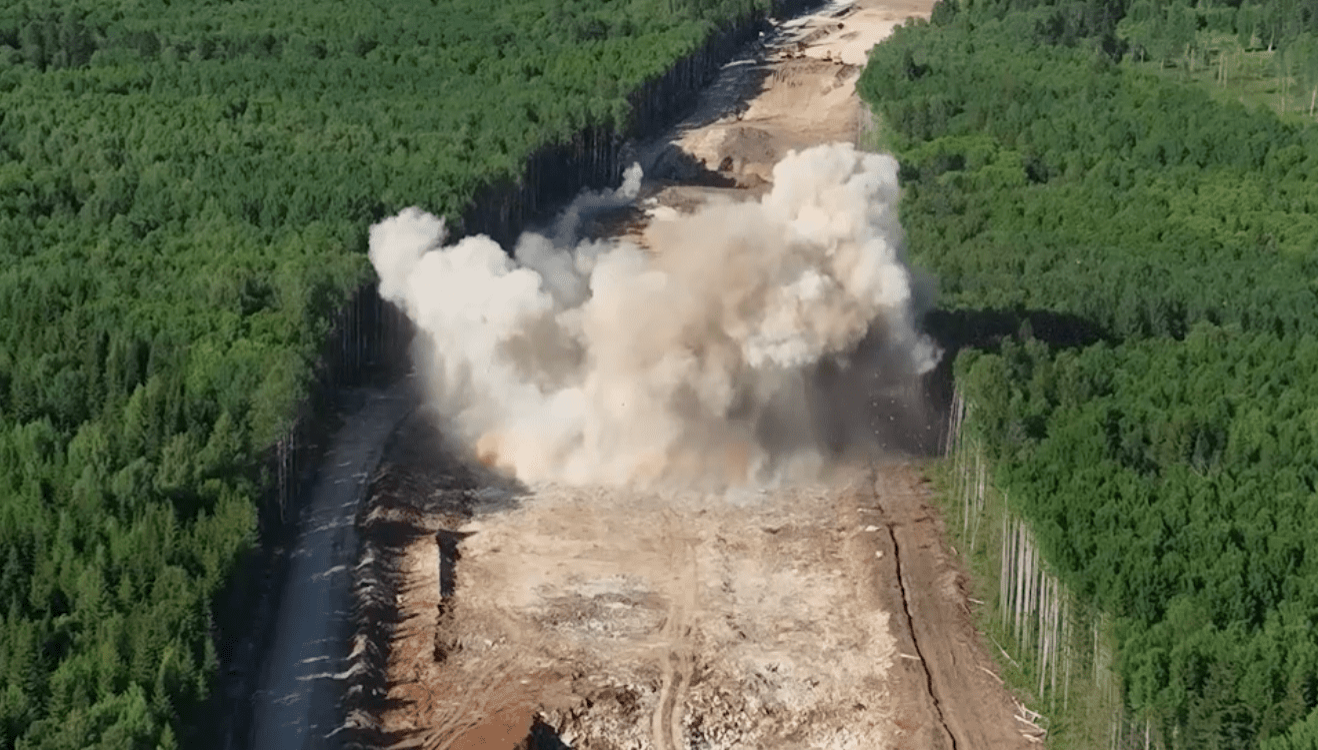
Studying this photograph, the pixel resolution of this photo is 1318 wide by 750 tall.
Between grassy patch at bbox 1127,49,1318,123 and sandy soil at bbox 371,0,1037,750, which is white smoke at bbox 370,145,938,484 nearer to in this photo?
sandy soil at bbox 371,0,1037,750

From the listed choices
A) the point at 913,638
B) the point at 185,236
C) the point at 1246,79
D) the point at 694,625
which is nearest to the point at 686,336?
the point at 694,625

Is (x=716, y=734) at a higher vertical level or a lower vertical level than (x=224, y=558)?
lower

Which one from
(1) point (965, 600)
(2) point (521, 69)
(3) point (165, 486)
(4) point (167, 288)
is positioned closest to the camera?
(3) point (165, 486)

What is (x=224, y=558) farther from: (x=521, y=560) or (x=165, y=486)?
(x=521, y=560)

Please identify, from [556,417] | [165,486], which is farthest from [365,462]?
[165,486]

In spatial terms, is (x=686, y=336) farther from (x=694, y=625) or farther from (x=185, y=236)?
(x=185, y=236)

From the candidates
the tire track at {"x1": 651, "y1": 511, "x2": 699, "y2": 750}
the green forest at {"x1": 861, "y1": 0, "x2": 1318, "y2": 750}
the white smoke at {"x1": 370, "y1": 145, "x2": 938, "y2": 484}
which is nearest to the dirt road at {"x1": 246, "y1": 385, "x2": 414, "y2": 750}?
the white smoke at {"x1": 370, "y1": 145, "x2": 938, "y2": 484}
